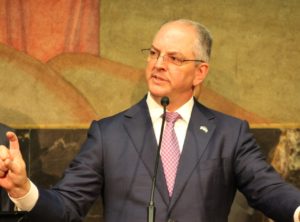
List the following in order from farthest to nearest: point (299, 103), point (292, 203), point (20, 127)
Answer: point (299, 103) < point (20, 127) < point (292, 203)

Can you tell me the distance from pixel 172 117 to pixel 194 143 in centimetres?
18

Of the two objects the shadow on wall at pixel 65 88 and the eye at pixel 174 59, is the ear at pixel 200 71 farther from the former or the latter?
the shadow on wall at pixel 65 88

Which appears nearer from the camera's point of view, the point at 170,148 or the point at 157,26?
the point at 170,148

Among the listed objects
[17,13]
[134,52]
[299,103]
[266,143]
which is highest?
[17,13]

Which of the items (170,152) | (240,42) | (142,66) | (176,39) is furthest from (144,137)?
(240,42)

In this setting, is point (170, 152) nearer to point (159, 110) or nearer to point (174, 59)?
point (159, 110)

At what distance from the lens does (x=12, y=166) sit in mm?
2258

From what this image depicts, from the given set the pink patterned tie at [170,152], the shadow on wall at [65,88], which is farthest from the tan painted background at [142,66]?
the pink patterned tie at [170,152]

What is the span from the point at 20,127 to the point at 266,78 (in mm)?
1639

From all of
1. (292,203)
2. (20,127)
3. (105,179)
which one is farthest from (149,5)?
(292,203)

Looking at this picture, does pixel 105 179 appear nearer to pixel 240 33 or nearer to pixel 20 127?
pixel 20 127

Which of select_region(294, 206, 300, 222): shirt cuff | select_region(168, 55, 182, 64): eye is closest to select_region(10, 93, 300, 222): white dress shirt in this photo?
select_region(168, 55, 182, 64): eye

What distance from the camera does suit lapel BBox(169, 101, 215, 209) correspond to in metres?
2.84

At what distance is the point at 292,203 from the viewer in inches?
105
